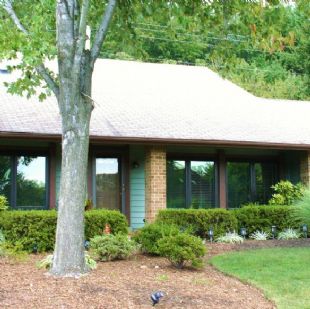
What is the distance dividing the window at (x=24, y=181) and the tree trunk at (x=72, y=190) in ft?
18.8

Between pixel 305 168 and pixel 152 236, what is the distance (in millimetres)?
6997

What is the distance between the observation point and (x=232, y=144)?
1382 centimetres

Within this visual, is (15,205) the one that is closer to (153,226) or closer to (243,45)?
(153,226)

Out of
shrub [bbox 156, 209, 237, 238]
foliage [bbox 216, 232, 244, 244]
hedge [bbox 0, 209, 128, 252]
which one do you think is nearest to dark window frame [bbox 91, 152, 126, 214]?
shrub [bbox 156, 209, 237, 238]

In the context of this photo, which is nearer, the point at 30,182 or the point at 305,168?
the point at 30,182

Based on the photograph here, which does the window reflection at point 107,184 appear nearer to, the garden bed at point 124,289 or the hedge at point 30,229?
the hedge at point 30,229

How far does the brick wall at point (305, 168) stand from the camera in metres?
15.0

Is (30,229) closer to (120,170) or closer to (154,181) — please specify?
(154,181)

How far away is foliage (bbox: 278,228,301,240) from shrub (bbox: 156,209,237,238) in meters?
1.28

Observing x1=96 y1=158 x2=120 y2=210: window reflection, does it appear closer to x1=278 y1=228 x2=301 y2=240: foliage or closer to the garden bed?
x1=278 y1=228 x2=301 y2=240: foliage

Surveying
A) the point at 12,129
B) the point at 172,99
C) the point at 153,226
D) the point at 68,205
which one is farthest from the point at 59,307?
the point at 172,99

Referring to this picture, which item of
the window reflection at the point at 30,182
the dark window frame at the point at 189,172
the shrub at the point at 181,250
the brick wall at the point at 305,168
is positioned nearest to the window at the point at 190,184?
the dark window frame at the point at 189,172

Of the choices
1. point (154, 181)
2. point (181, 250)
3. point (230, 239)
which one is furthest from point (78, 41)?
point (230, 239)

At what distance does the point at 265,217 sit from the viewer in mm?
13664
